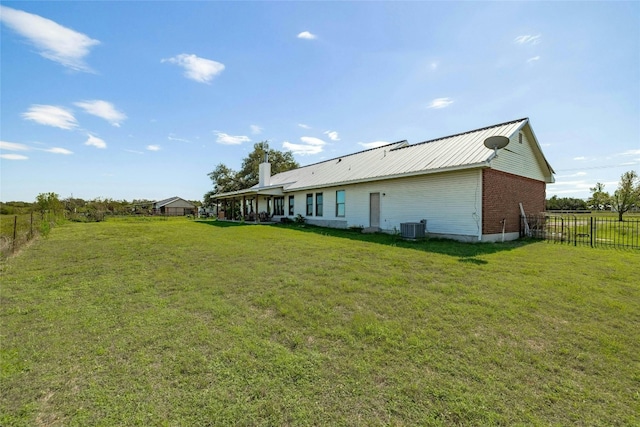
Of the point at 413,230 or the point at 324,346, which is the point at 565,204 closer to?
the point at 413,230

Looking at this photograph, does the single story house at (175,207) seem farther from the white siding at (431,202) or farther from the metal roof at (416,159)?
the white siding at (431,202)

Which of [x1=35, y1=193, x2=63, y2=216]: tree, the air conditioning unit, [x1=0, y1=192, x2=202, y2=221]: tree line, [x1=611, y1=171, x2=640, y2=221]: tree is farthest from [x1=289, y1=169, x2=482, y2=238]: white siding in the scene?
[x1=611, y1=171, x2=640, y2=221]: tree

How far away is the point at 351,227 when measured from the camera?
16.3 meters

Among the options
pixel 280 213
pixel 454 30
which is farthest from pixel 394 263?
pixel 280 213

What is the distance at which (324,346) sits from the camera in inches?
133

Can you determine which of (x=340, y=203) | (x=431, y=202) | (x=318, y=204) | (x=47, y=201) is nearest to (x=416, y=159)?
(x=431, y=202)

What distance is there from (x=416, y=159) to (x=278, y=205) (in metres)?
13.3

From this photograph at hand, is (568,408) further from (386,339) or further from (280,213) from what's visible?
(280,213)

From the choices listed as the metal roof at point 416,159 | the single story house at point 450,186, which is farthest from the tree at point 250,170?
the single story house at point 450,186

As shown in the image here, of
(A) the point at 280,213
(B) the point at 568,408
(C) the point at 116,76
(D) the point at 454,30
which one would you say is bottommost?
(B) the point at 568,408

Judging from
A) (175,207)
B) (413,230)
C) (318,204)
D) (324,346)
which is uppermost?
(175,207)

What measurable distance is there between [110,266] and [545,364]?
8.93 m

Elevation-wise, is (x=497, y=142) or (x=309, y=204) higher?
(x=497, y=142)

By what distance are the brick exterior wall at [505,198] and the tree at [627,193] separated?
21870 mm
